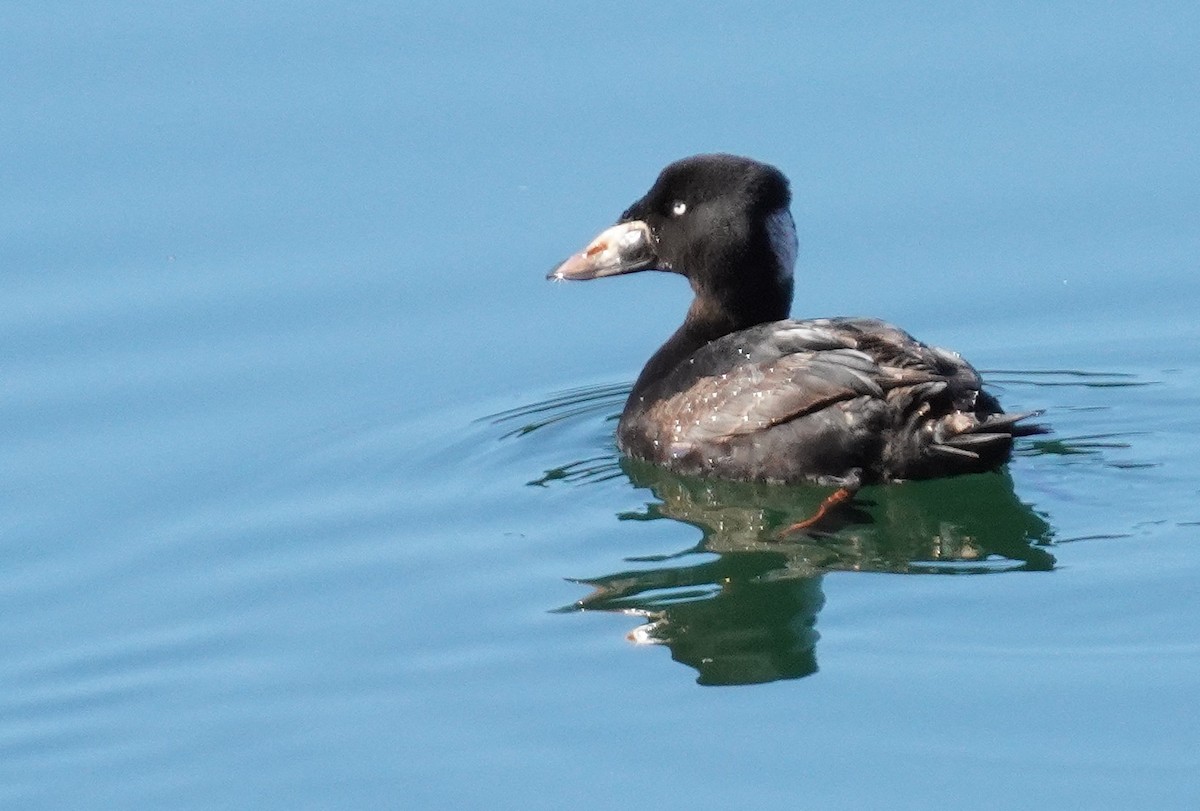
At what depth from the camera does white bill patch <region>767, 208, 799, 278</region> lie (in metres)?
8.47

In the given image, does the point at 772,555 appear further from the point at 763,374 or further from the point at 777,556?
the point at 763,374

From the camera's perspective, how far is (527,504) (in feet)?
26.3

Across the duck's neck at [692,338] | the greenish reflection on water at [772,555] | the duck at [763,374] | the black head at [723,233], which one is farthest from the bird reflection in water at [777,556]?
the black head at [723,233]

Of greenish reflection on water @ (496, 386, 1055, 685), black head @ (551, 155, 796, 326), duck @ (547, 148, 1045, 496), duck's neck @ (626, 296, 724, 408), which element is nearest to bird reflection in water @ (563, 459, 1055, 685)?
greenish reflection on water @ (496, 386, 1055, 685)

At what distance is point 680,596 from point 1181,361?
2.87 meters

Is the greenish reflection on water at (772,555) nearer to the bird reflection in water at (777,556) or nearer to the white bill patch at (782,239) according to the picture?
the bird reflection in water at (777,556)

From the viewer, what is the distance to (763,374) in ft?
25.8

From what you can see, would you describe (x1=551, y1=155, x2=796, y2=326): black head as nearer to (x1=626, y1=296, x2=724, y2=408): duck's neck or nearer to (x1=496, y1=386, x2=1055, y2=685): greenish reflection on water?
(x1=626, y1=296, x2=724, y2=408): duck's neck

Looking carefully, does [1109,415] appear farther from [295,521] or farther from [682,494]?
[295,521]

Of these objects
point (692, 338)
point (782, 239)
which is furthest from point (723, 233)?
point (692, 338)

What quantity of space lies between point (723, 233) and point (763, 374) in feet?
2.85

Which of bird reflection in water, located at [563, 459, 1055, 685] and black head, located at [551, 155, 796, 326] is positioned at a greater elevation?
black head, located at [551, 155, 796, 326]

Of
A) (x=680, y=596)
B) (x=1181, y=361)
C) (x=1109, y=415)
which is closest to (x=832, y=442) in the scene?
(x=680, y=596)

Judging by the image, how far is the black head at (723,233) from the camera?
8453mm
